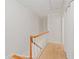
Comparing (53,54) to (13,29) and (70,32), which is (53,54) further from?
(70,32)

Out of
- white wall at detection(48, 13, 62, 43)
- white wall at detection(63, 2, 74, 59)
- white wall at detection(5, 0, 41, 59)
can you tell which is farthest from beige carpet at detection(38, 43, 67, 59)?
white wall at detection(48, 13, 62, 43)

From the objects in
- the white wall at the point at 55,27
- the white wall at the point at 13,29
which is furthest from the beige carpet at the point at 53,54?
the white wall at the point at 55,27

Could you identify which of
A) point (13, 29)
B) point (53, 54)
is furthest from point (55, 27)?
point (13, 29)

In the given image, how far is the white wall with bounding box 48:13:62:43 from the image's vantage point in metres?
7.82

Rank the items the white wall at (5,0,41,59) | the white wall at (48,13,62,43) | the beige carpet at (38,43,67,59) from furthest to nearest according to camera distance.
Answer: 1. the white wall at (48,13,62,43)
2. the beige carpet at (38,43,67,59)
3. the white wall at (5,0,41,59)

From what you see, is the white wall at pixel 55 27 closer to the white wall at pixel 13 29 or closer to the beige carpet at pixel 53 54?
the beige carpet at pixel 53 54

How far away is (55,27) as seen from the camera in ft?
26.0

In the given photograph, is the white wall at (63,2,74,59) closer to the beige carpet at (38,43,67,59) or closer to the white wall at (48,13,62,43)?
the beige carpet at (38,43,67,59)

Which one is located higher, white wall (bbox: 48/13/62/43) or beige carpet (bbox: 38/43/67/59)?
white wall (bbox: 48/13/62/43)

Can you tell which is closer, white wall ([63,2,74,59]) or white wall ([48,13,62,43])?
white wall ([63,2,74,59])

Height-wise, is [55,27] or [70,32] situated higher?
[55,27]

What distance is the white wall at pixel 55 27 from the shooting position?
25.7ft
